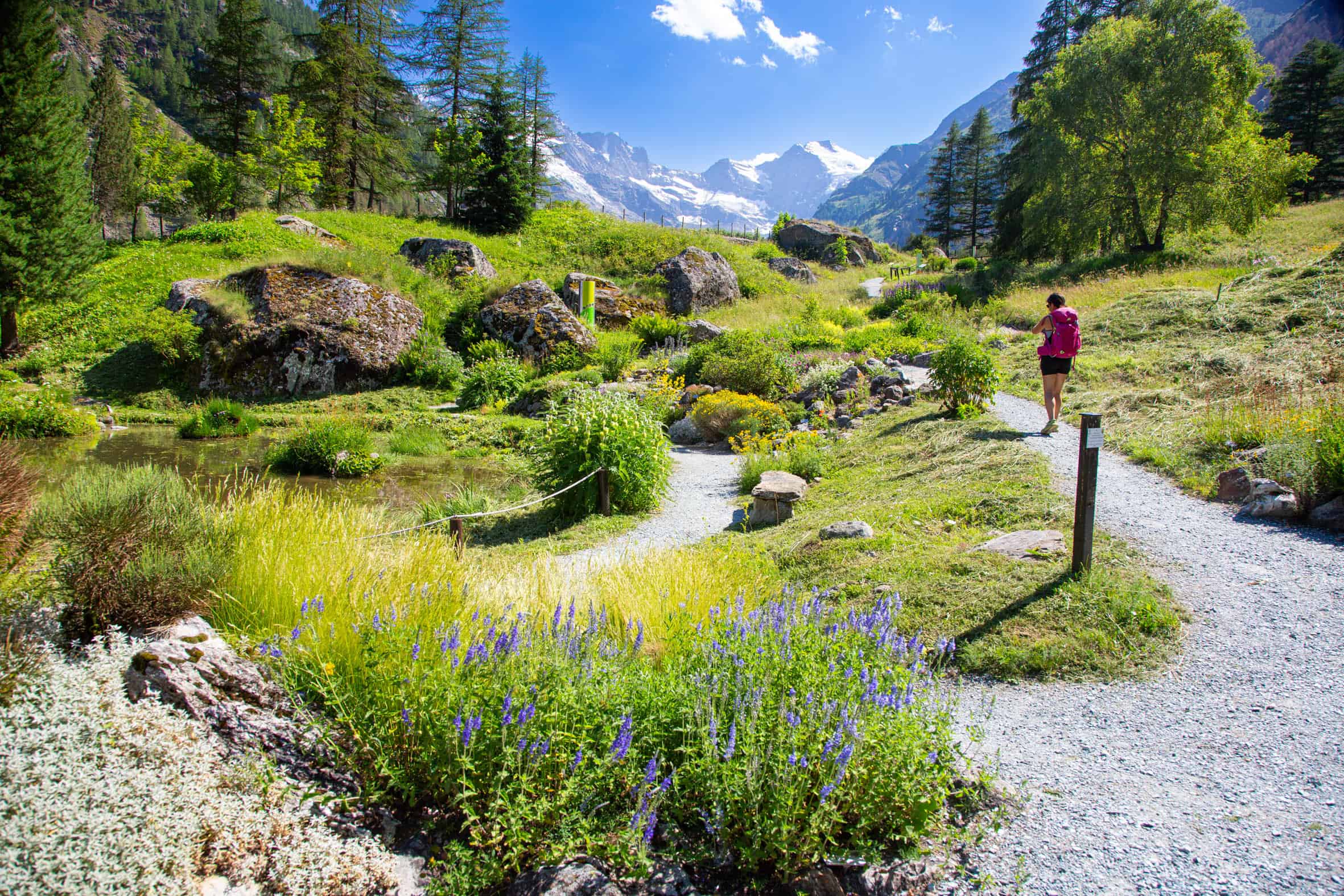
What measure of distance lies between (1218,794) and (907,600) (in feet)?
6.35

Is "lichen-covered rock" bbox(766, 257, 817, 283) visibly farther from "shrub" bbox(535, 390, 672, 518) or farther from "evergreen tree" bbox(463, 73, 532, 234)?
"shrub" bbox(535, 390, 672, 518)

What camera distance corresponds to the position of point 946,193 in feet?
179

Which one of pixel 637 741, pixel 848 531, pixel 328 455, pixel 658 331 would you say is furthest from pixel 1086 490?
pixel 658 331

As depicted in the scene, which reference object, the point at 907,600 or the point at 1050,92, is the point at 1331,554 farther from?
the point at 1050,92

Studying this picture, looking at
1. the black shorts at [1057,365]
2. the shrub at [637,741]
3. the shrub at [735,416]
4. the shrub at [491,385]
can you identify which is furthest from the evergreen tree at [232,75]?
the shrub at [637,741]

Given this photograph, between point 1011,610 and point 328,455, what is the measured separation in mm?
9253

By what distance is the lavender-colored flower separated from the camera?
2164 millimetres

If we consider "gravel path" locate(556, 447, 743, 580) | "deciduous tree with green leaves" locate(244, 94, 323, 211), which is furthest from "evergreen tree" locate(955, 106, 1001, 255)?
"gravel path" locate(556, 447, 743, 580)

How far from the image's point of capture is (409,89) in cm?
3038

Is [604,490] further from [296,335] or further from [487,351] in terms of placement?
[296,335]

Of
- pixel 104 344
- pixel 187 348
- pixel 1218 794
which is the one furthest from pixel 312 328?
pixel 1218 794

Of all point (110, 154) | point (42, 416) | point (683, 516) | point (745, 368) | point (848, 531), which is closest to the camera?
point (848, 531)

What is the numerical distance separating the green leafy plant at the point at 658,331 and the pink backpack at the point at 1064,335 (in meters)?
→ 10.1

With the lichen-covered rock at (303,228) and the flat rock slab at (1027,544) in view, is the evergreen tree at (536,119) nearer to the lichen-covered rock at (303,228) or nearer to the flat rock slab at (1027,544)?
the lichen-covered rock at (303,228)
